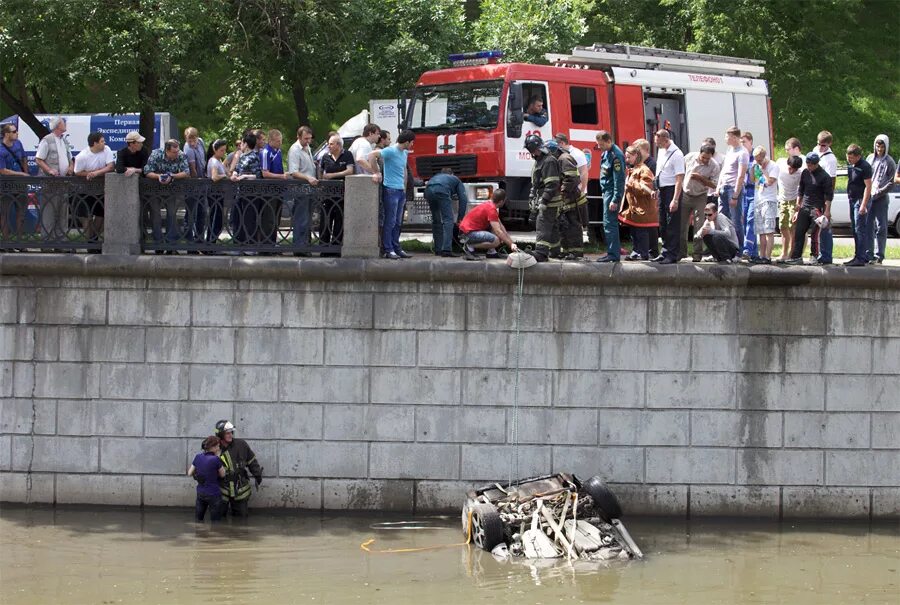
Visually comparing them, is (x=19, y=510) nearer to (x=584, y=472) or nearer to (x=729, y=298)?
(x=584, y=472)

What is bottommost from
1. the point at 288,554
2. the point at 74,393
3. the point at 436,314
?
the point at 288,554

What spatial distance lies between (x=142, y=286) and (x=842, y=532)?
775cm

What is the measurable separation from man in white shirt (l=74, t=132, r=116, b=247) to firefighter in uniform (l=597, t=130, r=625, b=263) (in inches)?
212

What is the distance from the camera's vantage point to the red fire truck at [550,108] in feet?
58.7

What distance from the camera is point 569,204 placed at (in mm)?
13648

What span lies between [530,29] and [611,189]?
1173 centimetres

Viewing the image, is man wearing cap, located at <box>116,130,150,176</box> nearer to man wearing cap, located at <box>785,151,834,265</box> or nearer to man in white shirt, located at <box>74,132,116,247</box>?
man in white shirt, located at <box>74,132,116,247</box>

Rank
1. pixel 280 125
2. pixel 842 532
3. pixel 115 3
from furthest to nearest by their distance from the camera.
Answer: pixel 280 125 < pixel 115 3 < pixel 842 532

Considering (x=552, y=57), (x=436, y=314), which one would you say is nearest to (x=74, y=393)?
(x=436, y=314)

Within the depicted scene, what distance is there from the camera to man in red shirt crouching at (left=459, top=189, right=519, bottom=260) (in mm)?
13508

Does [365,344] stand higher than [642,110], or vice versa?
[642,110]

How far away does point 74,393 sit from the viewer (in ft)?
42.8

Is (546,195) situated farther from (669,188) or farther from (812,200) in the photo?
(812,200)

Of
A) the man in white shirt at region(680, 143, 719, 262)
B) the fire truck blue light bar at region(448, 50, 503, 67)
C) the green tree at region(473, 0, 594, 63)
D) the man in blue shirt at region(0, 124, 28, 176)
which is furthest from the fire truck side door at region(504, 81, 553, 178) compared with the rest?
the man in blue shirt at region(0, 124, 28, 176)
